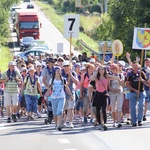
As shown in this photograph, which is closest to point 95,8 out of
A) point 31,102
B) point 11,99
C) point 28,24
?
point 28,24

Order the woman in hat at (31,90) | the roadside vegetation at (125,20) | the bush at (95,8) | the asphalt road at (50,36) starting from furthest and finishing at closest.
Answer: the bush at (95,8), the asphalt road at (50,36), the roadside vegetation at (125,20), the woman in hat at (31,90)

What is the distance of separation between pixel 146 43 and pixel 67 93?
3.76 metres

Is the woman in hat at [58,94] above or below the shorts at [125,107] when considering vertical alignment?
above

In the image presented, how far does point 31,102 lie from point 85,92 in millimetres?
1930

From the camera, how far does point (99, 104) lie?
18.0 meters

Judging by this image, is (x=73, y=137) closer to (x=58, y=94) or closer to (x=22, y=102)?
(x=58, y=94)

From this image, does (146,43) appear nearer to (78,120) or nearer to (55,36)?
(78,120)

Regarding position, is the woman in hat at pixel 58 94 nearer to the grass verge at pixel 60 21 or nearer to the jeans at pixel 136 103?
the jeans at pixel 136 103

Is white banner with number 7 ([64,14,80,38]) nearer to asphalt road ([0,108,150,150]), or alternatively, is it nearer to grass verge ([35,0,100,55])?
asphalt road ([0,108,150,150])

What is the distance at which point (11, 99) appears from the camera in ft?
68.1

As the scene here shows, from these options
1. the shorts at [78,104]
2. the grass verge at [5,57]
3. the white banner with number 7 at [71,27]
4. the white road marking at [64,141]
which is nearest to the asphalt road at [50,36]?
the grass verge at [5,57]

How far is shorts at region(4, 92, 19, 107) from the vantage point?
67.8 ft

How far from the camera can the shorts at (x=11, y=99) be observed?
2067cm

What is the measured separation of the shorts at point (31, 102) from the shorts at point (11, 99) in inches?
16.4
